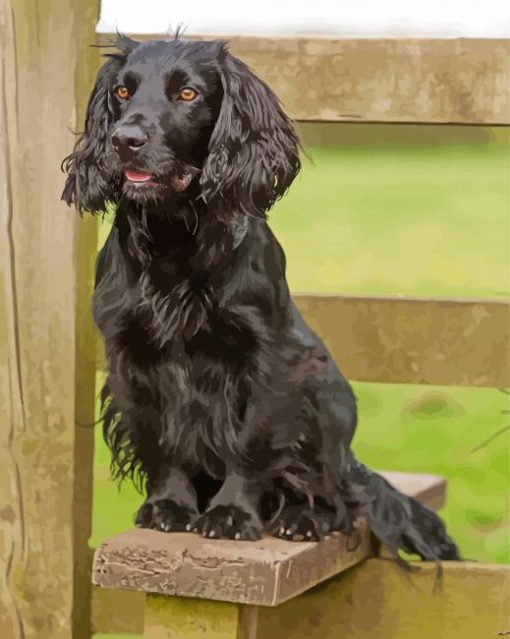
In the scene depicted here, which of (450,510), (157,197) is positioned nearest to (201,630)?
(157,197)

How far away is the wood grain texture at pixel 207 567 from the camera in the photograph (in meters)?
1.23

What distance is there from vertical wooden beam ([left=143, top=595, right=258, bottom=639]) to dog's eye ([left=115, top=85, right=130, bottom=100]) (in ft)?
1.80

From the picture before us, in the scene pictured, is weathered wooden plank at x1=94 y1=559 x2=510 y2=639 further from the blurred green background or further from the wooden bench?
the blurred green background

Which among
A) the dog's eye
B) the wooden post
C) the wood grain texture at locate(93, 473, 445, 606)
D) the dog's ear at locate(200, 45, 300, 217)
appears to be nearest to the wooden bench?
the wood grain texture at locate(93, 473, 445, 606)

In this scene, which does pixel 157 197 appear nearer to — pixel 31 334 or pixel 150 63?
pixel 150 63

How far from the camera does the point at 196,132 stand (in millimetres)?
1371

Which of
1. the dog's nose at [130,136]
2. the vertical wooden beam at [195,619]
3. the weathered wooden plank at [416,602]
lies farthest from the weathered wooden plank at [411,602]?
the dog's nose at [130,136]

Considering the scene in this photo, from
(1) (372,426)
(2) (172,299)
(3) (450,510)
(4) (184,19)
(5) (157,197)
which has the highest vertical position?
(4) (184,19)

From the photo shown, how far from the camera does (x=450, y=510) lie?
5.67ft

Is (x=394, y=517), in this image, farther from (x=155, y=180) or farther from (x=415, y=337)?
(x=155, y=180)

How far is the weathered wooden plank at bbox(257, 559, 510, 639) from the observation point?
4.85 feet

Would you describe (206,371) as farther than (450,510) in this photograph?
No

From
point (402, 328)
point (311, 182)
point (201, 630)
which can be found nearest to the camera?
point (201, 630)

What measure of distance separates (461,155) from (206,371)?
553 millimetres
